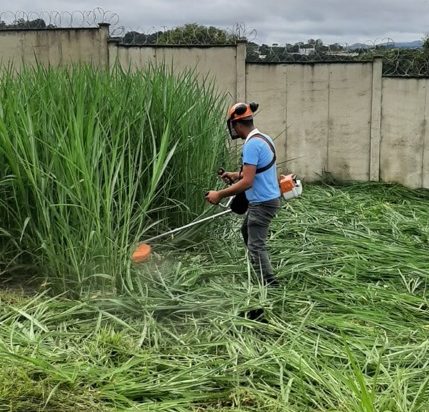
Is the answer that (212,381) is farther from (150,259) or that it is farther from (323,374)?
(150,259)

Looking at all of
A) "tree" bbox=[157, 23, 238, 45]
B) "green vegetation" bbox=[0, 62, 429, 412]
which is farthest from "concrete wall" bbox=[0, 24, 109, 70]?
"green vegetation" bbox=[0, 62, 429, 412]

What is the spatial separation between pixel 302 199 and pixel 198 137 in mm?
2091

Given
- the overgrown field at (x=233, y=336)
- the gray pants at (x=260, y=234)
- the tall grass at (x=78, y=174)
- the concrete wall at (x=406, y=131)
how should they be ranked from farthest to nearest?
the concrete wall at (x=406, y=131), the gray pants at (x=260, y=234), the tall grass at (x=78, y=174), the overgrown field at (x=233, y=336)

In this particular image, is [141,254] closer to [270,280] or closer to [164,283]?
[164,283]

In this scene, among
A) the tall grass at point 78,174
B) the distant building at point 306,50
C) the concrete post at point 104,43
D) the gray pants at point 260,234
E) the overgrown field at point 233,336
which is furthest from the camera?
the distant building at point 306,50

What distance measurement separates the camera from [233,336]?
3.13 m

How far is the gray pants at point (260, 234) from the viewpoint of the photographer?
154 inches

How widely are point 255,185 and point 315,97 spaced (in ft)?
12.9

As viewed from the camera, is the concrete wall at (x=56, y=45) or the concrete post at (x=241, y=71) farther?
the concrete wall at (x=56, y=45)

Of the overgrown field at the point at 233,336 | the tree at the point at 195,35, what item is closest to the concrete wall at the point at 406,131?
the tree at the point at 195,35

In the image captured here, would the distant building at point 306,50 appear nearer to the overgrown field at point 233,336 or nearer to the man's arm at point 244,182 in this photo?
the overgrown field at point 233,336

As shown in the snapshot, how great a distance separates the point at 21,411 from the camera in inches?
90.7

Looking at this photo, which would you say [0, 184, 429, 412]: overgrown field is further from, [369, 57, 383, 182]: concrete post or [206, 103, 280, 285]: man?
[369, 57, 383, 182]: concrete post

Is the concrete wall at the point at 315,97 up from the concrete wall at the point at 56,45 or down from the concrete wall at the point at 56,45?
down
